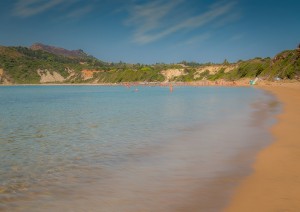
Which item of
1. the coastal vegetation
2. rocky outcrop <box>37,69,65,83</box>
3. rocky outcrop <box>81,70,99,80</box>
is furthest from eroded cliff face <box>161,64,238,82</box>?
rocky outcrop <box>37,69,65,83</box>

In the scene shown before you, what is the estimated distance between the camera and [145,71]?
Answer: 152750 mm

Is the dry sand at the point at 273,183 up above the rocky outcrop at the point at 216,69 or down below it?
below

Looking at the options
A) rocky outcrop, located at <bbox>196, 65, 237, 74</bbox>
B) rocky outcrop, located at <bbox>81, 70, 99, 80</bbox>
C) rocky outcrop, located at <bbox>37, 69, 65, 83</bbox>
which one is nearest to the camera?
rocky outcrop, located at <bbox>196, 65, 237, 74</bbox>

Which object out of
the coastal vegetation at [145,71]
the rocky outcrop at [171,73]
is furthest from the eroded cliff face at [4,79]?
the rocky outcrop at [171,73]

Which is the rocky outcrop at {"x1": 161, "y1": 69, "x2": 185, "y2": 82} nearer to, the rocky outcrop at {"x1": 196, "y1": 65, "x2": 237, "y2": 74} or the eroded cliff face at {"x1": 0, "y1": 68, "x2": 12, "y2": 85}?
the rocky outcrop at {"x1": 196, "y1": 65, "x2": 237, "y2": 74}

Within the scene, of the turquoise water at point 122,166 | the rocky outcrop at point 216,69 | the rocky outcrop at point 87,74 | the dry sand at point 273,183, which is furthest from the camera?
the rocky outcrop at point 87,74

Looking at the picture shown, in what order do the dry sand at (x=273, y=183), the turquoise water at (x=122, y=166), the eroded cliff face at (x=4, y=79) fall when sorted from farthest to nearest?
the eroded cliff face at (x=4, y=79), the turquoise water at (x=122, y=166), the dry sand at (x=273, y=183)

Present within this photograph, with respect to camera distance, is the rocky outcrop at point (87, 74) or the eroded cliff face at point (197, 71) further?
the rocky outcrop at point (87, 74)

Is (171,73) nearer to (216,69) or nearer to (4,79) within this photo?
(216,69)

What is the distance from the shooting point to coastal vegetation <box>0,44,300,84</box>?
268 feet

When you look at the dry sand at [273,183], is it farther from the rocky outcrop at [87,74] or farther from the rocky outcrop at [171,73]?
the rocky outcrop at [87,74]

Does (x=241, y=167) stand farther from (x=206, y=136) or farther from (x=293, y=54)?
(x=293, y=54)

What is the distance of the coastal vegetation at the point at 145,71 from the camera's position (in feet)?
268

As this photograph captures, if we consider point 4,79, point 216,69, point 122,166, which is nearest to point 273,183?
point 122,166
